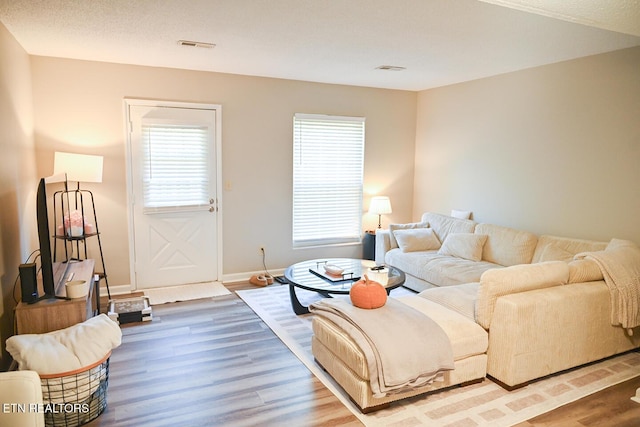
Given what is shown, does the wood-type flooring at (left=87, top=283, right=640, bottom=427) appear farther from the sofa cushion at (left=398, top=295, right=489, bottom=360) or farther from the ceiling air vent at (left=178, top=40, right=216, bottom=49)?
the ceiling air vent at (left=178, top=40, right=216, bottom=49)

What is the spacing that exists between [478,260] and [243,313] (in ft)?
8.69

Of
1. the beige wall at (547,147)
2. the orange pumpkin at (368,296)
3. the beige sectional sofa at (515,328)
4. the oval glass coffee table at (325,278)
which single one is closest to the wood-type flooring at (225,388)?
the beige sectional sofa at (515,328)

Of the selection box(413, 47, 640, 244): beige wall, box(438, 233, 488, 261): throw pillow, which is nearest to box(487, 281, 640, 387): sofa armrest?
box(413, 47, 640, 244): beige wall

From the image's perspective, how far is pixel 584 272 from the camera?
3.28 meters

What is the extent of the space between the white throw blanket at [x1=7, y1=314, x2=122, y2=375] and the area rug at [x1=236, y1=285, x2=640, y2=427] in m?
1.45

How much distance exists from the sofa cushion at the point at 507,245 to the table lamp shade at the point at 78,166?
4.23 m

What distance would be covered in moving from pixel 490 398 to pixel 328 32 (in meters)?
2.95

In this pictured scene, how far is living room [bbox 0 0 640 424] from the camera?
395 centimetres

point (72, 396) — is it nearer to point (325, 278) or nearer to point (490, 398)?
point (325, 278)

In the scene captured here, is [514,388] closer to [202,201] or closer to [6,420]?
[6,420]

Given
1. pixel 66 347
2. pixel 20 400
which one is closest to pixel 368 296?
pixel 66 347

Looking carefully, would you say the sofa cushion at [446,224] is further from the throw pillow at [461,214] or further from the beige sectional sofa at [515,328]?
the beige sectional sofa at [515,328]

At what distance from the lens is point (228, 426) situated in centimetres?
257

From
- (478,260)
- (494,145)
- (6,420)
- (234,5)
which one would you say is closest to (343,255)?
(478,260)
